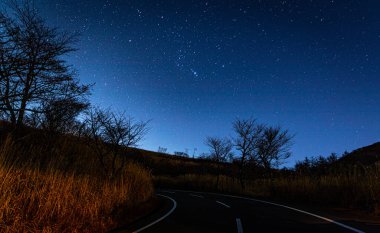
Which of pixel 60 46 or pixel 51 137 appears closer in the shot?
pixel 60 46

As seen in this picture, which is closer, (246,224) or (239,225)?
(239,225)

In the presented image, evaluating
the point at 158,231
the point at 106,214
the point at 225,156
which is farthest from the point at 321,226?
the point at 225,156

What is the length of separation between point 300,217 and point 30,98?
10771 mm

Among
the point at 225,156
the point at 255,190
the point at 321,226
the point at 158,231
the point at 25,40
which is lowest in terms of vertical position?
the point at 158,231

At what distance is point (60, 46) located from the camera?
11.6 metres

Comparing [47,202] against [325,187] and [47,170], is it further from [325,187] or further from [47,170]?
[325,187]

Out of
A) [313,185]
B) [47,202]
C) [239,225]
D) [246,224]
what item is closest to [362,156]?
[313,185]

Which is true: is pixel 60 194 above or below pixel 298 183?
below

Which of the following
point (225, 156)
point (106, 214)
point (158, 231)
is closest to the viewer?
point (158, 231)

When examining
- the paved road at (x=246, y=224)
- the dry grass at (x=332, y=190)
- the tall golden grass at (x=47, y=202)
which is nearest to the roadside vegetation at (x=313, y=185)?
the dry grass at (x=332, y=190)

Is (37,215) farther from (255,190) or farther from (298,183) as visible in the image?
(255,190)

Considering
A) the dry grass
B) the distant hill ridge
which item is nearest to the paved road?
the dry grass

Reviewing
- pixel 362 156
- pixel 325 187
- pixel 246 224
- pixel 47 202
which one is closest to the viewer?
pixel 47 202

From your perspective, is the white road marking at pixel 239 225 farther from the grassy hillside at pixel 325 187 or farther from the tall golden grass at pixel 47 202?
the grassy hillside at pixel 325 187
